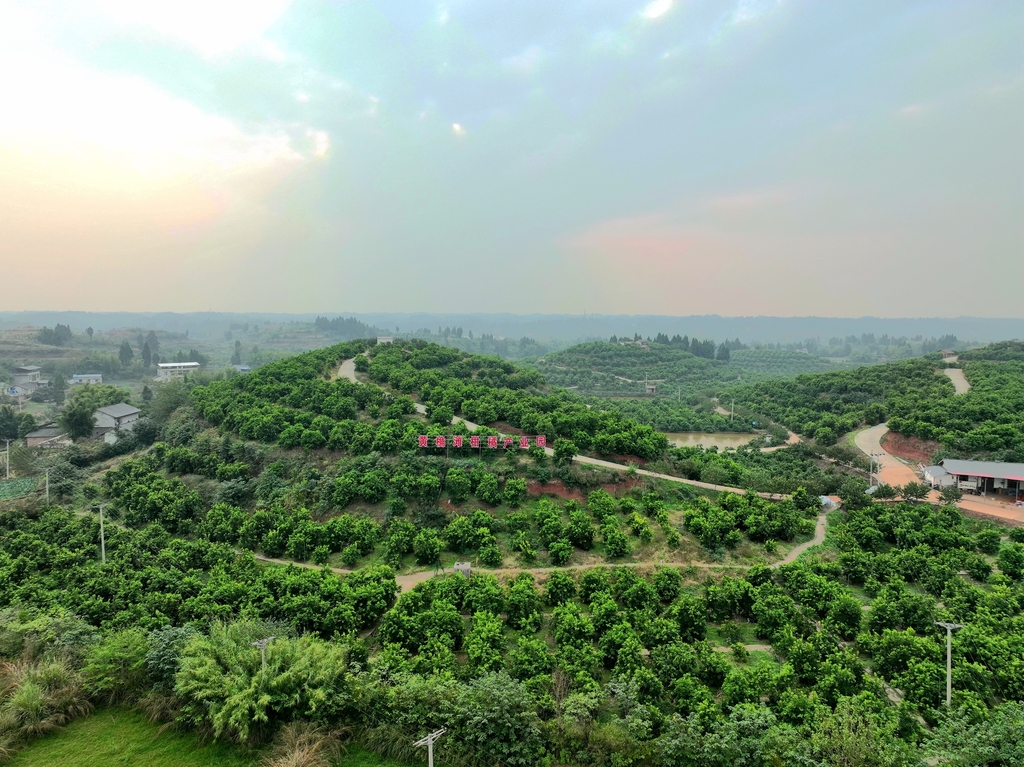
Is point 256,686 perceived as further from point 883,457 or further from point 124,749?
point 883,457

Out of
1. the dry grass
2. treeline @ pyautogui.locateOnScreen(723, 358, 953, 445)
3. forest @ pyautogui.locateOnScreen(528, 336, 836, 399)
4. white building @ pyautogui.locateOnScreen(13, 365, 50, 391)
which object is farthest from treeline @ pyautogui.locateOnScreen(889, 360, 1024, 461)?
white building @ pyautogui.locateOnScreen(13, 365, 50, 391)

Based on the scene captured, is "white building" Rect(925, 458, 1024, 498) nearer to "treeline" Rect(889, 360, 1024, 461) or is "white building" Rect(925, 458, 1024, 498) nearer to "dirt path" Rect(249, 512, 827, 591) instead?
"treeline" Rect(889, 360, 1024, 461)

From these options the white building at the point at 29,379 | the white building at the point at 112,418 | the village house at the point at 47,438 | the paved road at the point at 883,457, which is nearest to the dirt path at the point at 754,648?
the paved road at the point at 883,457

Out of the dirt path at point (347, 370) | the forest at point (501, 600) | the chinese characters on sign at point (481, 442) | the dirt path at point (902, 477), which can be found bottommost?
the forest at point (501, 600)

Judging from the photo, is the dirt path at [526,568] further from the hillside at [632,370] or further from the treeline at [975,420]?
the hillside at [632,370]

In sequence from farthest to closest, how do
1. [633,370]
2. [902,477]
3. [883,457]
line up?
[633,370] < [883,457] < [902,477]

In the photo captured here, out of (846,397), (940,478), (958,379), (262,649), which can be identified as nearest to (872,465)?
(940,478)
